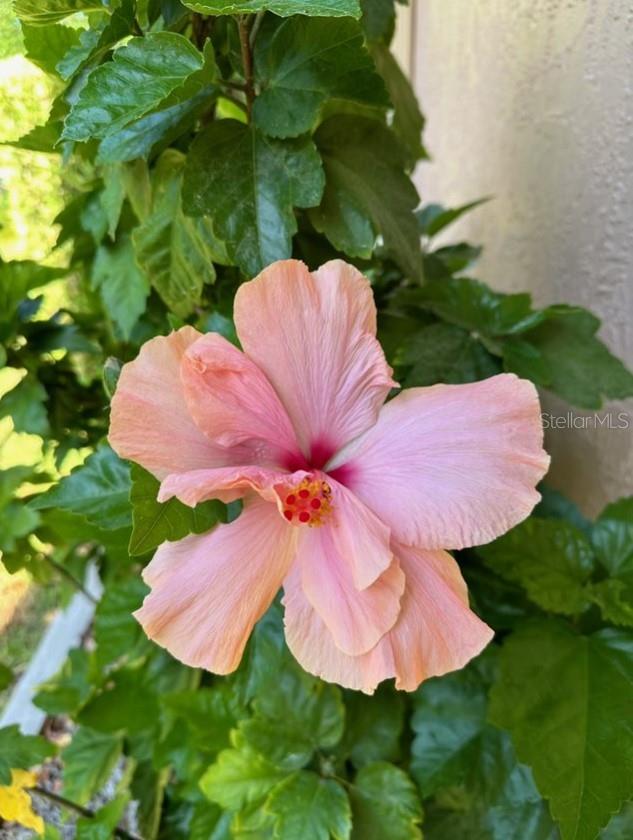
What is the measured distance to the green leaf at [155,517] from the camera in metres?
0.41

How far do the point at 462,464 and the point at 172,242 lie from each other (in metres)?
0.31

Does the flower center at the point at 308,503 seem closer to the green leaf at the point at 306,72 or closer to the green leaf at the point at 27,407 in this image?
the green leaf at the point at 306,72

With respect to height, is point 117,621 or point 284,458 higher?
point 284,458

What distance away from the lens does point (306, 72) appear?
487 millimetres

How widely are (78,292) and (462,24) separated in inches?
28.0

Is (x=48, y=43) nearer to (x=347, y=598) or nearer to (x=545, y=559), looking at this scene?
(x=347, y=598)

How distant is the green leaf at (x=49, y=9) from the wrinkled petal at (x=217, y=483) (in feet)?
1.04

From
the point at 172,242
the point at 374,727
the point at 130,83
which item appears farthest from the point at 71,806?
the point at 130,83

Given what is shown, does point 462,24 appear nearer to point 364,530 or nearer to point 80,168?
point 80,168

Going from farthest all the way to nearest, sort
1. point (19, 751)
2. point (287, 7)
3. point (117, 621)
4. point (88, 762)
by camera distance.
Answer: point (88, 762), point (117, 621), point (19, 751), point (287, 7)

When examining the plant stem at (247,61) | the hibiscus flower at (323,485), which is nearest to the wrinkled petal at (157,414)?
the hibiscus flower at (323,485)

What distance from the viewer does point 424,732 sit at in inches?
27.2

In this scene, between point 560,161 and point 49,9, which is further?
point 560,161

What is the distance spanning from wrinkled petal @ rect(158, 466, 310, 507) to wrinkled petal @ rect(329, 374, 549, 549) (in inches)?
2.7
